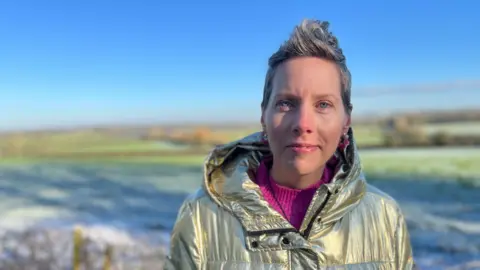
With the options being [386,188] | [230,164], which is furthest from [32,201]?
[230,164]

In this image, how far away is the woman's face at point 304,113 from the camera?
106cm

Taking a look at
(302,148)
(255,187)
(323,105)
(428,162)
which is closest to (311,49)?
(323,105)

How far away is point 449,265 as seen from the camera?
4734 mm

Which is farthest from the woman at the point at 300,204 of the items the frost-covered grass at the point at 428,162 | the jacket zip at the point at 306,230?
the frost-covered grass at the point at 428,162

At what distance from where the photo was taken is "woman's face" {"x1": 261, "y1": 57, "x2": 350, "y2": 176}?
1064 mm

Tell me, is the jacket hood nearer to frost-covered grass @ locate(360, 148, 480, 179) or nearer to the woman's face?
the woman's face

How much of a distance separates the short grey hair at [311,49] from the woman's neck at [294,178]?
187 mm

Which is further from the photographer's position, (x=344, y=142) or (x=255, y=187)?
(x=344, y=142)

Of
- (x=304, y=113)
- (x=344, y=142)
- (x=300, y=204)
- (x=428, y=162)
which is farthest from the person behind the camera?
(x=428, y=162)

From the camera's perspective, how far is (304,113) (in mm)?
1054

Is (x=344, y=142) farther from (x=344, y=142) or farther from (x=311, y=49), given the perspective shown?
(x=311, y=49)

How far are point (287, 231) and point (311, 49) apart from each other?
0.48 metres

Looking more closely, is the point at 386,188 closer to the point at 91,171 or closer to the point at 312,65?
the point at 91,171

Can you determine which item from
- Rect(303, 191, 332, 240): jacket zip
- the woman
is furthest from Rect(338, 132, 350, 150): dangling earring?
Rect(303, 191, 332, 240): jacket zip
